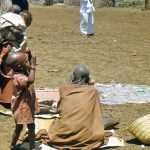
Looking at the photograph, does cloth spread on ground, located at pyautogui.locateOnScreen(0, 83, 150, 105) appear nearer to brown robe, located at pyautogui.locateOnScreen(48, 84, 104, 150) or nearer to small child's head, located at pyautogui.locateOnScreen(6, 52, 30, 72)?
brown robe, located at pyautogui.locateOnScreen(48, 84, 104, 150)

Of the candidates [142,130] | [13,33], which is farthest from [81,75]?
[13,33]

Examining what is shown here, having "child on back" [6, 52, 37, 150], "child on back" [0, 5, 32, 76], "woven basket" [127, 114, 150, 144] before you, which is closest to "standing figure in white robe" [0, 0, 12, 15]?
"child on back" [0, 5, 32, 76]

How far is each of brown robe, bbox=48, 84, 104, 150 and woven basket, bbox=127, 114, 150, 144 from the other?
440 mm

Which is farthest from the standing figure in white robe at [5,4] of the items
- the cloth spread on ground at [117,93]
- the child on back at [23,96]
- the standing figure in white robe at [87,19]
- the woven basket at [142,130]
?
the standing figure in white robe at [87,19]

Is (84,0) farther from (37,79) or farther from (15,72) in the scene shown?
(15,72)

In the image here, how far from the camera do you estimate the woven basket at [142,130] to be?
614cm

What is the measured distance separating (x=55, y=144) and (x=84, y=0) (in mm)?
11660

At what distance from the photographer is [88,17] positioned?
683 inches

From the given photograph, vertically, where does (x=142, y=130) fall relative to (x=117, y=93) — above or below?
above

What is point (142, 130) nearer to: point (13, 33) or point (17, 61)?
point (17, 61)

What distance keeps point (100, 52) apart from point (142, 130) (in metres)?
7.45

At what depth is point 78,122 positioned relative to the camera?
19.6ft

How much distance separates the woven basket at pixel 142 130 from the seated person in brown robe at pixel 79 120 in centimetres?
39

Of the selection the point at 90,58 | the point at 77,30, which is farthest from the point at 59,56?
the point at 77,30
